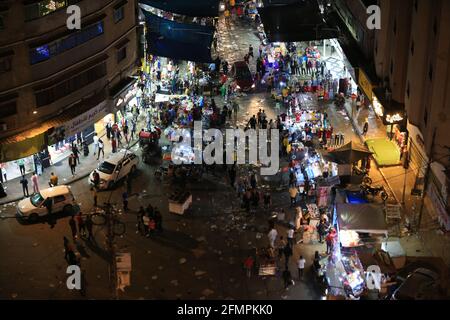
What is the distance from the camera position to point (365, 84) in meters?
49.7

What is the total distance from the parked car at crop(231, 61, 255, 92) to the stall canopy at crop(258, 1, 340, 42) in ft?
11.9

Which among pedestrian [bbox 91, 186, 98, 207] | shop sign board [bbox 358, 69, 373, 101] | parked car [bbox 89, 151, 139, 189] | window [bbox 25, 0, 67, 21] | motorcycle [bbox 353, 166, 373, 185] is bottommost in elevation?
pedestrian [bbox 91, 186, 98, 207]

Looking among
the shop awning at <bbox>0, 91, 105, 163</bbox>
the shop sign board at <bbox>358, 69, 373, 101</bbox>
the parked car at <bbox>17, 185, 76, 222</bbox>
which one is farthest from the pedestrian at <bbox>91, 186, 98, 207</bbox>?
the shop sign board at <bbox>358, 69, 373, 101</bbox>

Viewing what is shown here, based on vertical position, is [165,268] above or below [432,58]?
below

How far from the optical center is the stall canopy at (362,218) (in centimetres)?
3769

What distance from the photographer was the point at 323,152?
47.2 meters

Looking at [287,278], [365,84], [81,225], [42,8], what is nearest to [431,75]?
[365,84]

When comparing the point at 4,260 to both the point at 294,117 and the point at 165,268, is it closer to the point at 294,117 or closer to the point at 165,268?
the point at 165,268

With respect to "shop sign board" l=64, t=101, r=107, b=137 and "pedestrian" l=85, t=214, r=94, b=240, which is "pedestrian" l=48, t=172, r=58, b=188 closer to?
"shop sign board" l=64, t=101, r=107, b=137

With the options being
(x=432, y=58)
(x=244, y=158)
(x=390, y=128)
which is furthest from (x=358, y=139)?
(x=432, y=58)

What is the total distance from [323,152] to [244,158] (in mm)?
5127

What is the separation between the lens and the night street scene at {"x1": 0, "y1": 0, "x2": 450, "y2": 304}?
120ft

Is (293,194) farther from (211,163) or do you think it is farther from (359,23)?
(359,23)

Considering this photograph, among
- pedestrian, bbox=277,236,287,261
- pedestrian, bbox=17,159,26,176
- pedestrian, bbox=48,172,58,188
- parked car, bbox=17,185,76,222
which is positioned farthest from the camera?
pedestrian, bbox=17,159,26,176
